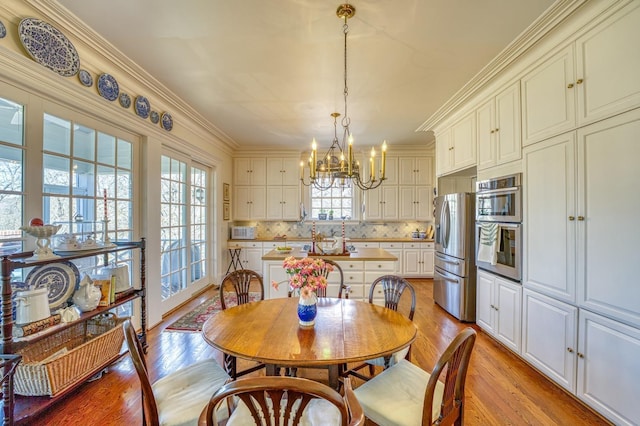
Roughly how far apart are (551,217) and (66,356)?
146 inches

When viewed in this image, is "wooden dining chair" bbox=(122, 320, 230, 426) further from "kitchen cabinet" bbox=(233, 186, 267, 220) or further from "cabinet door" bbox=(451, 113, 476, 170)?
"kitchen cabinet" bbox=(233, 186, 267, 220)

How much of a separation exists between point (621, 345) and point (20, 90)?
4.27m

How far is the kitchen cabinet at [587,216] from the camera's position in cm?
164

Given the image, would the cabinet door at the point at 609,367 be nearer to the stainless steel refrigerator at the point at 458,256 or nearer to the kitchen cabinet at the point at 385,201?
the stainless steel refrigerator at the point at 458,256

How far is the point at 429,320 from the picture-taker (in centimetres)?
350

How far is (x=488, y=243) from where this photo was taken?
2.88 meters

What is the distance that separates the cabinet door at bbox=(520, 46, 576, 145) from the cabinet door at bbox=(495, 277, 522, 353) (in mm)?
1373

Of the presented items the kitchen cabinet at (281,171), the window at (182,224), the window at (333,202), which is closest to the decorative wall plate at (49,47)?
the window at (182,224)

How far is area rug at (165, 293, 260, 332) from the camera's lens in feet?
10.6

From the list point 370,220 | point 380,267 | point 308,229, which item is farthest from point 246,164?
point 380,267

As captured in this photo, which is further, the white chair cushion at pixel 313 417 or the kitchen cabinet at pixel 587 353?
the kitchen cabinet at pixel 587 353

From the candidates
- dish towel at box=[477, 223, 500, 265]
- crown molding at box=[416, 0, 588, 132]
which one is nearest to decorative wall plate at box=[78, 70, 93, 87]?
crown molding at box=[416, 0, 588, 132]

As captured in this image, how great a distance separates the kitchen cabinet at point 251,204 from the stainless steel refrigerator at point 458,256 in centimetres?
363

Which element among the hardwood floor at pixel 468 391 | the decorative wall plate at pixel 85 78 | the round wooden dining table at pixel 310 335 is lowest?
the hardwood floor at pixel 468 391
